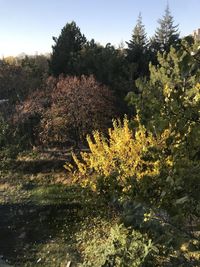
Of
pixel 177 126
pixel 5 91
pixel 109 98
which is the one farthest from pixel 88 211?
pixel 5 91

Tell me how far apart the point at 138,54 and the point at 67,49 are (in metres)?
7.32

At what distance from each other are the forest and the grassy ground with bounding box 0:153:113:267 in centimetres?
6

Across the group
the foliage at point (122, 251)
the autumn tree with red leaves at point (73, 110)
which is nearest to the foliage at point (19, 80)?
the autumn tree with red leaves at point (73, 110)

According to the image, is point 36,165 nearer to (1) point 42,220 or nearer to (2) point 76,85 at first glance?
(2) point 76,85

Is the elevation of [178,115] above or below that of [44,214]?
above

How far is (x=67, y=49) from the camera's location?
3575 centimetres

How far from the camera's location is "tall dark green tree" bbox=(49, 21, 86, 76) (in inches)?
1331

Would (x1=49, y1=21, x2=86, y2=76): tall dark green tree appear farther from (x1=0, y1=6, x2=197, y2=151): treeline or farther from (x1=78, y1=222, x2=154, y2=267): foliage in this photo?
(x1=78, y1=222, x2=154, y2=267): foliage

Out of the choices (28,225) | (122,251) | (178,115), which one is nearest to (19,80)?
(28,225)

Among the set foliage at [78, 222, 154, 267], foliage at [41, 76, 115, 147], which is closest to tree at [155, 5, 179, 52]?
foliage at [41, 76, 115, 147]

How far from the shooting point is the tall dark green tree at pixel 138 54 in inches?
1176

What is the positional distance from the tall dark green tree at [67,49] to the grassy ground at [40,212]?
33.8ft

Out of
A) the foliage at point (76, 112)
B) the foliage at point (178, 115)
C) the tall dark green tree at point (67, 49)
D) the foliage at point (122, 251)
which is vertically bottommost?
the foliage at point (122, 251)

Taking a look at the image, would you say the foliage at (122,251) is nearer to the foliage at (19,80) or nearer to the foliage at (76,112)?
the foliage at (76,112)
